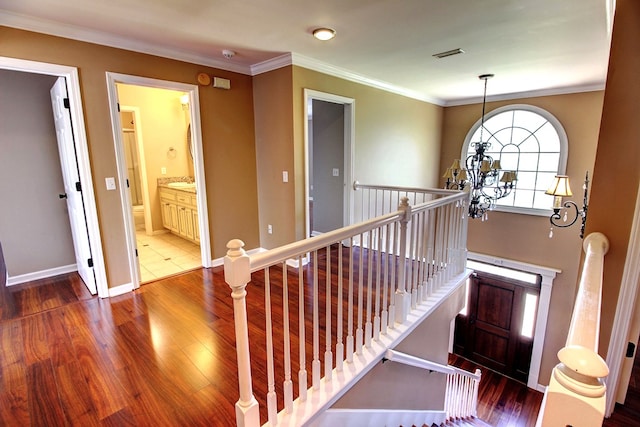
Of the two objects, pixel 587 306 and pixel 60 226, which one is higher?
pixel 587 306

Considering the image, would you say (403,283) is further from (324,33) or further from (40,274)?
(40,274)

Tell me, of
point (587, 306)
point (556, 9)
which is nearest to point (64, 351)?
point (587, 306)

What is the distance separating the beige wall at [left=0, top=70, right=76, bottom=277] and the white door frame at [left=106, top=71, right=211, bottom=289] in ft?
3.60

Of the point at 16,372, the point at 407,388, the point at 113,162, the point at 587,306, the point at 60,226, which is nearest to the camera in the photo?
the point at 587,306

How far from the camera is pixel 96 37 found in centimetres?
267

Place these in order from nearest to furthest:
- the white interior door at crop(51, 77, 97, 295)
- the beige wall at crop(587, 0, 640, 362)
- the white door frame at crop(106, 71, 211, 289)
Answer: the beige wall at crop(587, 0, 640, 362), the white interior door at crop(51, 77, 97, 295), the white door frame at crop(106, 71, 211, 289)

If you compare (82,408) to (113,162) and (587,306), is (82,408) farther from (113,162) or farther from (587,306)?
(587,306)

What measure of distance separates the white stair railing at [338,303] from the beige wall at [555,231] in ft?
8.10

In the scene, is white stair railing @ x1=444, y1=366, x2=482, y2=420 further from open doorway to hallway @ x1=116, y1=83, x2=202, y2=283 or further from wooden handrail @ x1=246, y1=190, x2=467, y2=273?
open doorway to hallway @ x1=116, y1=83, x2=202, y2=283

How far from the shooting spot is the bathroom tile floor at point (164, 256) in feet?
12.0

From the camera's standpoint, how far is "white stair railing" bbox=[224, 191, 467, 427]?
1.36 m

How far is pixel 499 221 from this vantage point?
5.45 meters

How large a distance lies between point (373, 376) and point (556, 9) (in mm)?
2950

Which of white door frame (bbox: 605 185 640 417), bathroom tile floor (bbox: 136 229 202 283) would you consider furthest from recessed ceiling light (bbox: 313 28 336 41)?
bathroom tile floor (bbox: 136 229 202 283)
